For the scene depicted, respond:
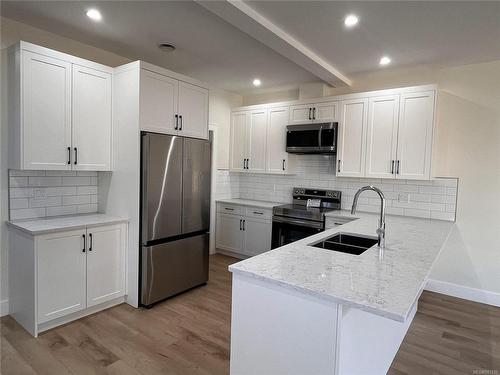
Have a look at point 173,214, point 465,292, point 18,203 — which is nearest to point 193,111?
point 173,214

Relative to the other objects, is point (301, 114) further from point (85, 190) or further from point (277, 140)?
point (85, 190)

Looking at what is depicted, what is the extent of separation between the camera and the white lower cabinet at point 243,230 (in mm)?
4502

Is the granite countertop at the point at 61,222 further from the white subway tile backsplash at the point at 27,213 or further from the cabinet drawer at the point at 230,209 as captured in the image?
the cabinet drawer at the point at 230,209

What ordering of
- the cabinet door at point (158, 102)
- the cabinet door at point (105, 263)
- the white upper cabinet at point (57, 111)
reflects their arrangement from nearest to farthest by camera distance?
1. the white upper cabinet at point (57, 111)
2. the cabinet door at point (105, 263)
3. the cabinet door at point (158, 102)

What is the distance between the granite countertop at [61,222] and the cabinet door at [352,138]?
8.97 feet

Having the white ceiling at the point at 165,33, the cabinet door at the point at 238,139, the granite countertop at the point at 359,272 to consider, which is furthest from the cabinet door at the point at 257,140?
the granite countertop at the point at 359,272

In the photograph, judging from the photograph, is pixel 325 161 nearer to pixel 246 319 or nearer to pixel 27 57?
pixel 246 319

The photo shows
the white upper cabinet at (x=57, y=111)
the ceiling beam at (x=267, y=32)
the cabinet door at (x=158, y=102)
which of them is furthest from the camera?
the cabinet door at (x=158, y=102)

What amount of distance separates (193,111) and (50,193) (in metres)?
1.70

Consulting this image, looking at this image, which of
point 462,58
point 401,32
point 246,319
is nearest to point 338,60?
point 401,32

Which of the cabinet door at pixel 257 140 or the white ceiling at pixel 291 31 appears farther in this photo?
the cabinet door at pixel 257 140

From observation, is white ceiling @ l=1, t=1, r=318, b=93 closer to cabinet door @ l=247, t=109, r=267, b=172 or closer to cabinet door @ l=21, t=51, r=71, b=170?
cabinet door @ l=21, t=51, r=71, b=170

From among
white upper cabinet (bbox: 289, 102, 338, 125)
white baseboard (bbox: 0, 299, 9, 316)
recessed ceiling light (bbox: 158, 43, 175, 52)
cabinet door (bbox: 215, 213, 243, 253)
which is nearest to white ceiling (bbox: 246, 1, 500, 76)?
white upper cabinet (bbox: 289, 102, 338, 125)

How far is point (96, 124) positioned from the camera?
3129mm
